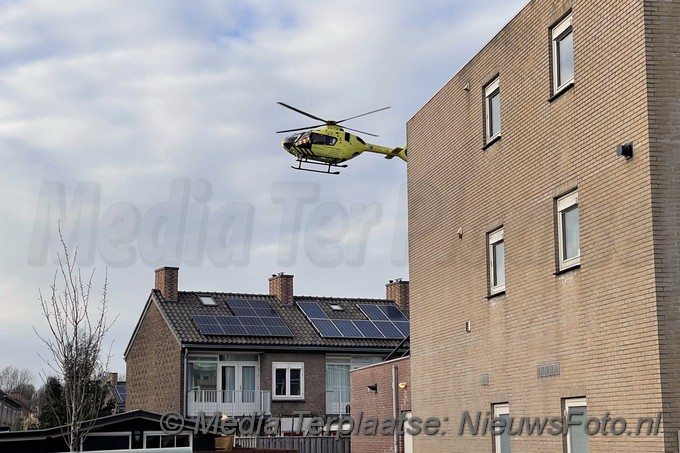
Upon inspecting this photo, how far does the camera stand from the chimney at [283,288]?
159 feet

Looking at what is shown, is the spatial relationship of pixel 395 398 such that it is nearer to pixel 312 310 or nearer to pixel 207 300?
pixel 207 300

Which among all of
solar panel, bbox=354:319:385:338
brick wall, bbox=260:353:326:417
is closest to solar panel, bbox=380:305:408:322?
solar panel, bbox=354:319:385:338

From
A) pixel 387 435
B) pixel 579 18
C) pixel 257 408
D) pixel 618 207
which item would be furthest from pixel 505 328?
pixel 257 408

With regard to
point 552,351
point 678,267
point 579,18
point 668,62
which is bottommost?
point 552,351

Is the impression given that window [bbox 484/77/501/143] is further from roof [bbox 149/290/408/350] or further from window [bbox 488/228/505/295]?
roof [bbox 149/290/408/350]

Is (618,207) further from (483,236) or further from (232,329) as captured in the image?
(232,329)

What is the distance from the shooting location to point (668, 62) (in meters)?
13.4

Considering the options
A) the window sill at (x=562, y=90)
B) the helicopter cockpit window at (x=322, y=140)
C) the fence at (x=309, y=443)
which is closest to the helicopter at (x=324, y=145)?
the helicopter cockpit window at (x=322, y=140)

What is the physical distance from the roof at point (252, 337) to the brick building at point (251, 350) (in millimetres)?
46

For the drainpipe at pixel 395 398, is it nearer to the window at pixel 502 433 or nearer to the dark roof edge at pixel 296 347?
the window at pixel 502 433

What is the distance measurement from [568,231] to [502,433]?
14.2ft

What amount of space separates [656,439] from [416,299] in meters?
10.0

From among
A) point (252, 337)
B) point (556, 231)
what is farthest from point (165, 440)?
point (252, 337)

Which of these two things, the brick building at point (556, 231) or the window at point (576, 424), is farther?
the window at point (576, 424)
